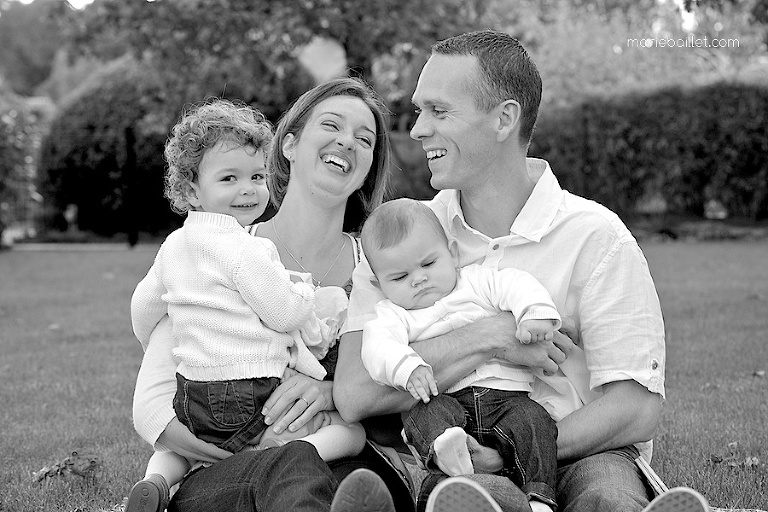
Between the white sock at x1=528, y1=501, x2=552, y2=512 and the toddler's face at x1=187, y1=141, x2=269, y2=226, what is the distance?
4.21 ft

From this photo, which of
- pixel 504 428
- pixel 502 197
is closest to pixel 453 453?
pixel 504 428

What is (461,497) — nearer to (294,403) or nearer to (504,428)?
(504,428)

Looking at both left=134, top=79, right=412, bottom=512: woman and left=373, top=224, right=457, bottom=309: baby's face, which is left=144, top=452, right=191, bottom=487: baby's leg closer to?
left=134, top=79, right=412, bottom=512: woman

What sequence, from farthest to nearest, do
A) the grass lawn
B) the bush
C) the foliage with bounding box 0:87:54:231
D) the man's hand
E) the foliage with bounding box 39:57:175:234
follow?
the foliage with bounding box 39:57:175:234 → the foliage with bounding box 0:87:54:231 → the bush → the grass lawn → the man's hand

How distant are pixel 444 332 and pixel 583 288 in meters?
0.45

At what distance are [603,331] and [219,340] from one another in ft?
3.76

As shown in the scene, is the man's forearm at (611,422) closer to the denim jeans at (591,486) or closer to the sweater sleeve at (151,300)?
the denim jeans at (591,486)

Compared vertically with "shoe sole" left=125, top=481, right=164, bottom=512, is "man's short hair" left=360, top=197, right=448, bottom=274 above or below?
above

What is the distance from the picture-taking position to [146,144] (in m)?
15.7

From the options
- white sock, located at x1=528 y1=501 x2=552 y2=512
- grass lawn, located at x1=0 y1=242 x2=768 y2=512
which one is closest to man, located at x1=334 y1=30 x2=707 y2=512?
white sock, located at x1=528 y1=501 x2=552 y2=512

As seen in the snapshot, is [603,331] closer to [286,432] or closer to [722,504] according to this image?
[286,432]

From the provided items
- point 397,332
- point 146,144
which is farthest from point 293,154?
point 146,144

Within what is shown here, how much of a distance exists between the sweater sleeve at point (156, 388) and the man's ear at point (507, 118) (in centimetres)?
123

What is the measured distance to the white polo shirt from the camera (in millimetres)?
2703
